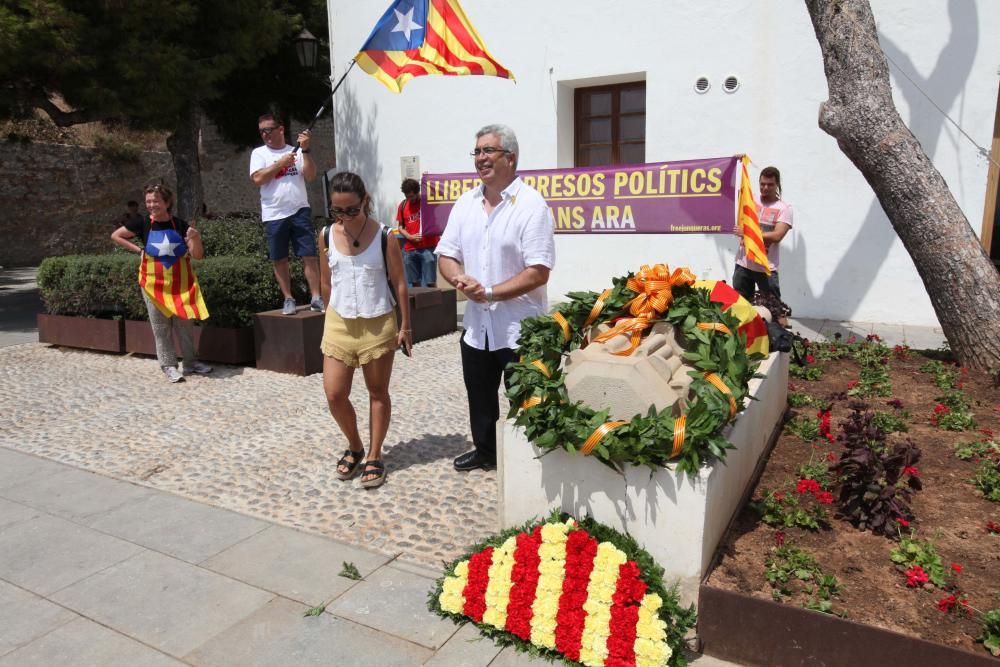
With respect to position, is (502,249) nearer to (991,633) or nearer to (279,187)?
(991,633)

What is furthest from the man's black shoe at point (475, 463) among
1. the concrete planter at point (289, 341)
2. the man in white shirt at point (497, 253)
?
the concrete planter at point (289, 341)

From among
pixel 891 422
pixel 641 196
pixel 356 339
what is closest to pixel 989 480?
pixel 891 422

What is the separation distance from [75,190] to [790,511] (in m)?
22.6

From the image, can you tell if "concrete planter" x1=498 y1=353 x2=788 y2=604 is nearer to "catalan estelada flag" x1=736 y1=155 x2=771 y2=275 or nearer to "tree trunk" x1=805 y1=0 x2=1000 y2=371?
"tree trunk" x1=805 y1=0 x2=1000 y2=371

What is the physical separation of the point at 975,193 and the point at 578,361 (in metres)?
7.03

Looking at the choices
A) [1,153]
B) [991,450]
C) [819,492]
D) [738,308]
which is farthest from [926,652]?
[1,153]

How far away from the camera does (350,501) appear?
4.05m

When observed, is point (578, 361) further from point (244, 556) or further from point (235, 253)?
point (235, 253)

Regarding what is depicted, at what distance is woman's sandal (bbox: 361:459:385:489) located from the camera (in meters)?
4.20

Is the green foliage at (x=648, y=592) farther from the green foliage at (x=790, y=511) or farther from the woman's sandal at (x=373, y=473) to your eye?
the woman's sandal at (x=373, y=473)

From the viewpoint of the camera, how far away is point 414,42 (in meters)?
6.96

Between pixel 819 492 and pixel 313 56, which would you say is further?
pixel 313 56

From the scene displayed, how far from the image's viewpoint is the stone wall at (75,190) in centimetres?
1936

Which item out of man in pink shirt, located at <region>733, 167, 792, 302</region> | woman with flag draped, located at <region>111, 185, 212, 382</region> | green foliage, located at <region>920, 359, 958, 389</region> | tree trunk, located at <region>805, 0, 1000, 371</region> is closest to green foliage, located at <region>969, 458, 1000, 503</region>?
green foliage, located at <region>920, 359, 958, 389</region>
